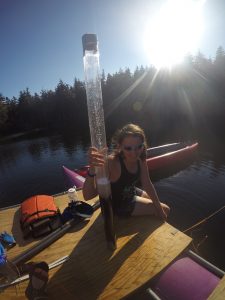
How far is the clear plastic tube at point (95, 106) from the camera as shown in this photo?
2.49 meters

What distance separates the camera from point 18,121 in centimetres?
7781

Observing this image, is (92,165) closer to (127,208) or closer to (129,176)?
(129,176)

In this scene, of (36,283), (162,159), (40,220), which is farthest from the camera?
(162,159)

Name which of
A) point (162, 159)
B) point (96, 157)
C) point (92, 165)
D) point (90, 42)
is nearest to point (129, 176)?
point (92, 165)

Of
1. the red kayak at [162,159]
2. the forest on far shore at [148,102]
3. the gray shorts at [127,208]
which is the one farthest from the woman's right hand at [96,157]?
the forest on far shore at [148,102]

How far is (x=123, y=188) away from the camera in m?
3.92

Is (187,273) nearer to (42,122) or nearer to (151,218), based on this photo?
(151,218)

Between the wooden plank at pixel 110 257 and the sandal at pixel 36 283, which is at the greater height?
the sandal at pixel 36 283

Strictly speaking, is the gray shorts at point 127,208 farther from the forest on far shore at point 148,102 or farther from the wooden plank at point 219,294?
the forest on far shore at point 148,102

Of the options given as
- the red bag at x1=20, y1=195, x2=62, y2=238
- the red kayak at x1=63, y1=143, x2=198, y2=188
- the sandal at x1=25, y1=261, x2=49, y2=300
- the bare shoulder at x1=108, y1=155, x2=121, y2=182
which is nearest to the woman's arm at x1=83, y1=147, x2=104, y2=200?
the bare shoulder at x1=108, y1=155, x2=121, y2=182

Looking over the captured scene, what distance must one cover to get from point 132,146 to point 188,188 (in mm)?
7529

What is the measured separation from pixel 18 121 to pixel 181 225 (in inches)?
3110

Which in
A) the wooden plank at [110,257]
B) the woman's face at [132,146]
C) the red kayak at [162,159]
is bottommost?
the red kayak at [162,159]

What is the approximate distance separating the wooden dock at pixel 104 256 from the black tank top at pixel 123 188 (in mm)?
292
